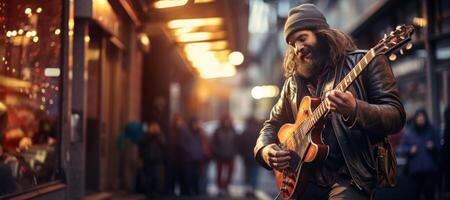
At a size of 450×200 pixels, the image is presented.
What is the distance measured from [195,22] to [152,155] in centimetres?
278

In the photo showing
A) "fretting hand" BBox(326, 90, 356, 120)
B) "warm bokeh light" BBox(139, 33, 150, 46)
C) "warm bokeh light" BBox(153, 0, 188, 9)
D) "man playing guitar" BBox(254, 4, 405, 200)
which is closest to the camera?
"fretting hand" BBox(326, 90, 356, 120)

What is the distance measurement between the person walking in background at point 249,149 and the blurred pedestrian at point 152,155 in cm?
268

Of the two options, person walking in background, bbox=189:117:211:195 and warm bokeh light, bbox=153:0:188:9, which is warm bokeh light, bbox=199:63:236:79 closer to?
person walking in background, bbox=189:117:211:195

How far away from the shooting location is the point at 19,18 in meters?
6.68

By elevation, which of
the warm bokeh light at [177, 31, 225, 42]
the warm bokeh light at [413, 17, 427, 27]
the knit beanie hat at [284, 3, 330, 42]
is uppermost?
the warm bokeh light at [177, 31, 225, 42]

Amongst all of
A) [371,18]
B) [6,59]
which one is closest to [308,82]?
[6,59]

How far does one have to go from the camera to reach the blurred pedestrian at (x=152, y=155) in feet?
43.6

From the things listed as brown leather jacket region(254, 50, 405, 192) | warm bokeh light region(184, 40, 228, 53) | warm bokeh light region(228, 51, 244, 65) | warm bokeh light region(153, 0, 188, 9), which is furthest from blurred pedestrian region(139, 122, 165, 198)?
brown leather jacket region(254, 50, 405, 192)

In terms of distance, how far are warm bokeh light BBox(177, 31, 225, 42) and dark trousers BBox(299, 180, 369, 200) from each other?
12148 mm

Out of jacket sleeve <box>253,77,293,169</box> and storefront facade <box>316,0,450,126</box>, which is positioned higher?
storefront facade <box>316,0,450,126</box>

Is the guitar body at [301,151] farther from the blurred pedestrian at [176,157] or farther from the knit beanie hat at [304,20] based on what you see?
the blurred pedestrian at [176,157]

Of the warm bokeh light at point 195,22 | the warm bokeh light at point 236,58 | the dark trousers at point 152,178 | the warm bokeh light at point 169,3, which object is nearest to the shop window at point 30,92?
the warm bokeh light at point 169,3

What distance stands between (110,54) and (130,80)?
0.87 m

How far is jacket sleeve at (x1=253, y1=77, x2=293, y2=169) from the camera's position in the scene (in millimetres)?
4754
